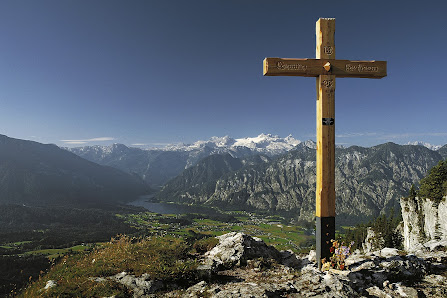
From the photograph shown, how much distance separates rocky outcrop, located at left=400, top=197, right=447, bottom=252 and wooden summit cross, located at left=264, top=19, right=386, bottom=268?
35.8m

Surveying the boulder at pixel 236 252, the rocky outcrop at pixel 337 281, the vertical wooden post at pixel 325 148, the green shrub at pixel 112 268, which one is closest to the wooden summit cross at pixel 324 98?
the vertical wooden post at pixel 325 148

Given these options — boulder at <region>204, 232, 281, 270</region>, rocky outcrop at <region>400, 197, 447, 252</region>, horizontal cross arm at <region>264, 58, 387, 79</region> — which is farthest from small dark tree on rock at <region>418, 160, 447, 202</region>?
horizontal cross arm at <region>264, 58, 387, 79</region>

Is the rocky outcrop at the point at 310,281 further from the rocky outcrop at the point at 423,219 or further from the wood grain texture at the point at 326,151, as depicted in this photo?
the rocky outcrop at the point at 423,219

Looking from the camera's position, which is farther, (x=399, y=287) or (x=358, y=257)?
(x=358, y=257)

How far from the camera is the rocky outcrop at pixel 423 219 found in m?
35.7

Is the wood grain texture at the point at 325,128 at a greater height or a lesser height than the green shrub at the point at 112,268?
greater

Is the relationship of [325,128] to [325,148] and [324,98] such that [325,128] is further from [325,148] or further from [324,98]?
[324,98]

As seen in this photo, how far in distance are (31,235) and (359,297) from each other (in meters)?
262

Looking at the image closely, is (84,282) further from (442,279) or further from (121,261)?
(442,279)

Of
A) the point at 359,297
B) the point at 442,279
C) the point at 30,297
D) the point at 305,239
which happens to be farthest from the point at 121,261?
the point at 305,239

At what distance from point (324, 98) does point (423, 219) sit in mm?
50635

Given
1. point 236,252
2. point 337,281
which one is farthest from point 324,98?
point 236,252

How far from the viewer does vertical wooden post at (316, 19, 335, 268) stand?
30.4 feet

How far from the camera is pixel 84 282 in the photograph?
24.9 feet
